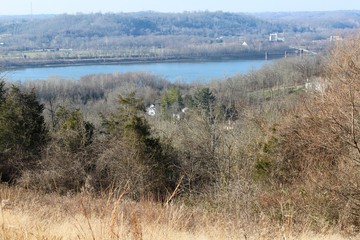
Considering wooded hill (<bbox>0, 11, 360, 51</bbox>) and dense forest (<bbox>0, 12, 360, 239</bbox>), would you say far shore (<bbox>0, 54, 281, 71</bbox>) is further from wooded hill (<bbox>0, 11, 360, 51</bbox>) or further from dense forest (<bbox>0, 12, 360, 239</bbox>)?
dense forest (<bbox>0, 12, 360, 239</bbox>)

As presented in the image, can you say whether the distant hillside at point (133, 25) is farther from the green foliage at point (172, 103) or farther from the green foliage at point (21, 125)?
the green foliage at point (21, 125)

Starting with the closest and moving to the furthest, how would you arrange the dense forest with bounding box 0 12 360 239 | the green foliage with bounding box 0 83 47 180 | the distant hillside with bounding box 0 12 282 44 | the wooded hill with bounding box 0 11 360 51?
the dense forest with bounding box 0 12 360 239 → the green foliage with bounding box 0 83 47 180 → the wooded hill with bounding box 0 11 360 51 → the distant hillside with bounding box 0 12 282 44

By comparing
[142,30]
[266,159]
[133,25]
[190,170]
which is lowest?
[190,170]

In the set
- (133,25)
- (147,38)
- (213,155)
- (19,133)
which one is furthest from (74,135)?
(133,25)

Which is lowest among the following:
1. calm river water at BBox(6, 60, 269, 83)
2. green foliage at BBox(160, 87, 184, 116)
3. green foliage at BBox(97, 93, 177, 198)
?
calm river water at BBox(6, 60, 269, 83)

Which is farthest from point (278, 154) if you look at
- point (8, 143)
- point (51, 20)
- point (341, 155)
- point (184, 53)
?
point (51, 20)

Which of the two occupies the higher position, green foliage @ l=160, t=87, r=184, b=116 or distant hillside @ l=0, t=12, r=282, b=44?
distant hillside @ l=0, t=12, r=282, b=44

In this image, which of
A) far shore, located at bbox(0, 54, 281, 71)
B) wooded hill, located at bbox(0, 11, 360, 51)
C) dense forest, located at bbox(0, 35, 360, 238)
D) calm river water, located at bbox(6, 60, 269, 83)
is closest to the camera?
dense forest, located at bbox(0, 35, 360, 238)

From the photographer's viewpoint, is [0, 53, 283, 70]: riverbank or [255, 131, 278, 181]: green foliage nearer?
[255, 131, 278, 181]: green foliage

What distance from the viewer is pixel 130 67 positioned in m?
72.4

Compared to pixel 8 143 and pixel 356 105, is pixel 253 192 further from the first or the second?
pixel 8 143

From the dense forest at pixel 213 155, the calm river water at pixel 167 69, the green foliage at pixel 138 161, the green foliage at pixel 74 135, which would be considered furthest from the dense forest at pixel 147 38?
the green foliage at pixel 138 161

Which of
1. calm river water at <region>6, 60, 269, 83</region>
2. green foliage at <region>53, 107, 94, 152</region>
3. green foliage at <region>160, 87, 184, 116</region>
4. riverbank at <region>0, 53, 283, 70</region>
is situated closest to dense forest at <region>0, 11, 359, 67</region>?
riverbank at <region>0, 53, 283, 70</region>

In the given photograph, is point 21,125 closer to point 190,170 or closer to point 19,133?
point 19,133
